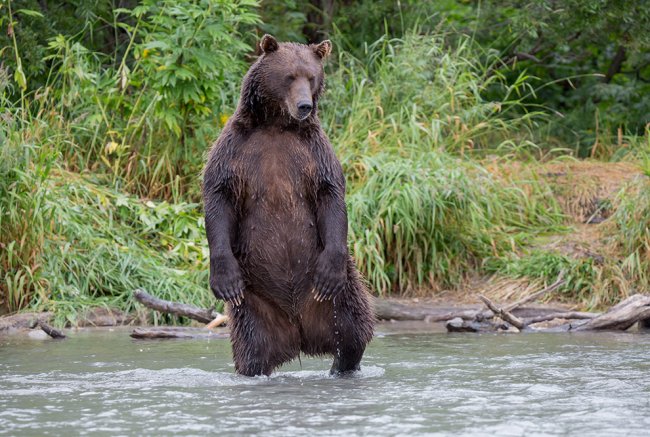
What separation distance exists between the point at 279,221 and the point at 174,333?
235cm

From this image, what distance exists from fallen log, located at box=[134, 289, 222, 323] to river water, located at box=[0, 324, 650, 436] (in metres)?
0.52

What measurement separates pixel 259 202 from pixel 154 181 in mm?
4783

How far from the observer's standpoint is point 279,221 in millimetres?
5680

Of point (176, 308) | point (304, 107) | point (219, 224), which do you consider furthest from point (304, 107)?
point (176, 308)

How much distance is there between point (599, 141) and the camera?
12562 mm

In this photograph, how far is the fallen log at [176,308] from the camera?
312 inches

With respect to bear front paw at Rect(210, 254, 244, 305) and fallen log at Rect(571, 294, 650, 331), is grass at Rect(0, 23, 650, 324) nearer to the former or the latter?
fallen log at Rect(571, 294, 650, 331)

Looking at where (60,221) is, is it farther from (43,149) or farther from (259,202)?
(259,202)

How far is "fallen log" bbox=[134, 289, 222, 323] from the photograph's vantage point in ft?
26.0

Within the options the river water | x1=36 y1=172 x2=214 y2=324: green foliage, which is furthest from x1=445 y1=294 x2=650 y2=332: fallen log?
x1=36 y1=172 x2=214 y2=324: green foliage

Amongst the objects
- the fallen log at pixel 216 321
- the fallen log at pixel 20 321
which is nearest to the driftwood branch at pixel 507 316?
the fallen log at pixel 216 321

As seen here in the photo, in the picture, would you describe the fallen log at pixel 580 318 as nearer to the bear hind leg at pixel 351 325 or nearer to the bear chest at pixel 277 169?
the bear hind leg at pixel 351 325

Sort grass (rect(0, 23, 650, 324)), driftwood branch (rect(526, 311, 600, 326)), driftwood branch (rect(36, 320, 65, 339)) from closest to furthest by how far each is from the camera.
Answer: driftwood branch (rect(36, 320, 65, 339))
driftwood branch (rect(526, 311, 600, 326))
grass (rect(0, 23, 650, 324))

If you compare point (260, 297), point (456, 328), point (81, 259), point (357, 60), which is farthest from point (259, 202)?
point (357, 60)
